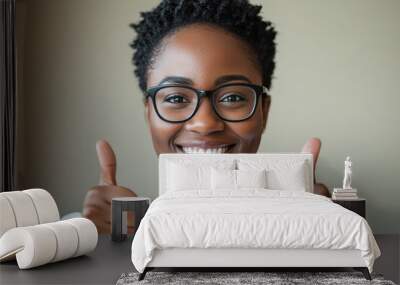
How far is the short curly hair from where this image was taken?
6.37 meters

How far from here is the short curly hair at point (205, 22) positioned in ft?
20.9

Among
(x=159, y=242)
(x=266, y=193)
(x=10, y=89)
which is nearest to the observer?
(x=159, y=242)

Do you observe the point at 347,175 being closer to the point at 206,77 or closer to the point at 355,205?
the point at 355,205

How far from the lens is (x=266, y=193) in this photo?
5230mm

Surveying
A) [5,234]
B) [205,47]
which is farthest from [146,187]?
[5,234]

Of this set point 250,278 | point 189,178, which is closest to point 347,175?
point 189,178

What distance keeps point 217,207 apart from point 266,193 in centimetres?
94

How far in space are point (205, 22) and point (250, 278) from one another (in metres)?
3.02

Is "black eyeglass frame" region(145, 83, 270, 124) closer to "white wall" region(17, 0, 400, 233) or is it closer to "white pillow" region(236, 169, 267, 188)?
"white wall" region(17, 0, 400, 233)

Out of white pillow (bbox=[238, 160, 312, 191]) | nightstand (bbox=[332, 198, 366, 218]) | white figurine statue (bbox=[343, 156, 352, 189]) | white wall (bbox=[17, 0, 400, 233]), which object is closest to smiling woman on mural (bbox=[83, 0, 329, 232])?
white wall (bbox=[17, 0, 400, 233])

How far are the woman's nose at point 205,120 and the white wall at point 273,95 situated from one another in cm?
59

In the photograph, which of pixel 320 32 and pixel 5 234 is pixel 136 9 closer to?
pixel 320 32

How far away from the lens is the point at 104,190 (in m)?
6.64

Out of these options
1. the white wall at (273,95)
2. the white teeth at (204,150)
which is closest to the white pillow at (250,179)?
the white teeth at (204,150)
